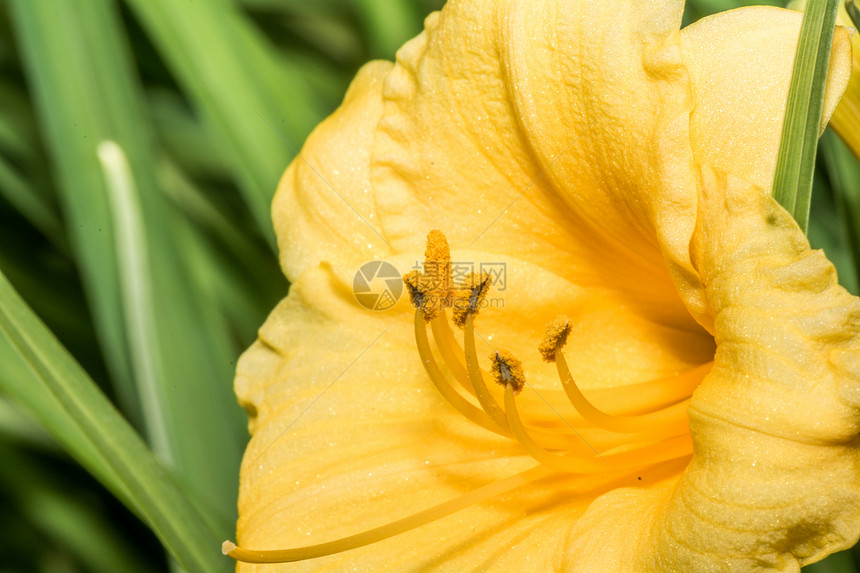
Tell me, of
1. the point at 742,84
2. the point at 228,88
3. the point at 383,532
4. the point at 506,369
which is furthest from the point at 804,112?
the point at 228,88

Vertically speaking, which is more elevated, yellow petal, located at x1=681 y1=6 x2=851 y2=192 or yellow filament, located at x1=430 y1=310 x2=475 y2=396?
yellow petal, located at x1=681 y1=6 x2=851 y2=192

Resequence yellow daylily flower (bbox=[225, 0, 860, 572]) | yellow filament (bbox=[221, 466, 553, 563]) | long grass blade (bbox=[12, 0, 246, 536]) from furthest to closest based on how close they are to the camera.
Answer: long grass blade (bbox=[12, 0, 246, 536]) < yellow filament (bbox=[221, 466, 553, 563]) < yellow daylily flower (bbox=[225, 0, 860, 572])

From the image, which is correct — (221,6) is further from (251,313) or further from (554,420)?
(554,420)

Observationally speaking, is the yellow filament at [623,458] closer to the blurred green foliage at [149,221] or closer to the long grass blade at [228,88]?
the blurred green foliage at [149,221]

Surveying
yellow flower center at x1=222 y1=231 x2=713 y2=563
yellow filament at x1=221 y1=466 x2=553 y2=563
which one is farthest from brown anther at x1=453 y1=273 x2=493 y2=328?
yellow filament at x1=221 y1=466 x2=553 y2=563

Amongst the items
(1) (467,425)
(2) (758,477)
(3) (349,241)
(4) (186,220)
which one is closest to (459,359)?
(1) (467,425)

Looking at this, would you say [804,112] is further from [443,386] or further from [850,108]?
[443,386]

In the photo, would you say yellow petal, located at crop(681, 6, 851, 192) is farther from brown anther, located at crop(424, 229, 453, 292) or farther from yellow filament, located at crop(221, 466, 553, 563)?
yellow filament, located at crop(221, 466, 553, 563)
